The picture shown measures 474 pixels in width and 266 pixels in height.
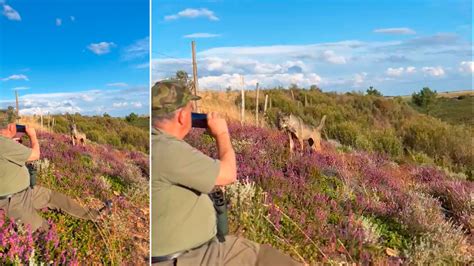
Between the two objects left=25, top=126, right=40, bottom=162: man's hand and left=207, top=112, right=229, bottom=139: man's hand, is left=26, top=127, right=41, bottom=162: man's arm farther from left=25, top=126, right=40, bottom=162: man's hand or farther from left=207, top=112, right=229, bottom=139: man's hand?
left=207, top=112, right=229, bottom=139: man's hand

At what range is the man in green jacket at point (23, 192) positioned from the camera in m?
3.88

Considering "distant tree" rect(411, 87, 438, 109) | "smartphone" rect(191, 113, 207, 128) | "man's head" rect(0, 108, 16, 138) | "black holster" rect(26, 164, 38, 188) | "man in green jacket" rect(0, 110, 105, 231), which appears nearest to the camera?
"smartphone" rect(191, 113, 207, 128)

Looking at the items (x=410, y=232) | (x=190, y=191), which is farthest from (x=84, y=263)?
(x=410, y=232)

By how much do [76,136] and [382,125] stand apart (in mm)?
2315

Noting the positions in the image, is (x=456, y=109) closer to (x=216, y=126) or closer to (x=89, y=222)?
(x=216, y=126)

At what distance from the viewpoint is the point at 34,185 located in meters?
4.01

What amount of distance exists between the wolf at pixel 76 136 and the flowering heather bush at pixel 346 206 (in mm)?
1606

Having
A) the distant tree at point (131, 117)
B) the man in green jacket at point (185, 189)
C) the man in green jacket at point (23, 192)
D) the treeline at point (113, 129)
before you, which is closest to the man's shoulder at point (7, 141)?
the man in green jacket at point (23, 192)

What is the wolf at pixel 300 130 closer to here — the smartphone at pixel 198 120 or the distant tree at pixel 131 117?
the smartphone at pixel 198 120

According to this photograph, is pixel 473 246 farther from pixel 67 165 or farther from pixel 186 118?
pixel 67 165

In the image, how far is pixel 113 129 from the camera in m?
3.91

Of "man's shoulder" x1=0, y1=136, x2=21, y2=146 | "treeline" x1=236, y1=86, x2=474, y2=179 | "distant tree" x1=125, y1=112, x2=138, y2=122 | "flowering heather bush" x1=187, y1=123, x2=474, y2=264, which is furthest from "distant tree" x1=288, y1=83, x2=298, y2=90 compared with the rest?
"man's shoulder" x1=0, y1=136, x2=21, y2=146

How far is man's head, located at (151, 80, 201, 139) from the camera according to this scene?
253cm

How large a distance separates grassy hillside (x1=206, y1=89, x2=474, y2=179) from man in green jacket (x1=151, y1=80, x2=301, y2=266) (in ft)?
1.82
